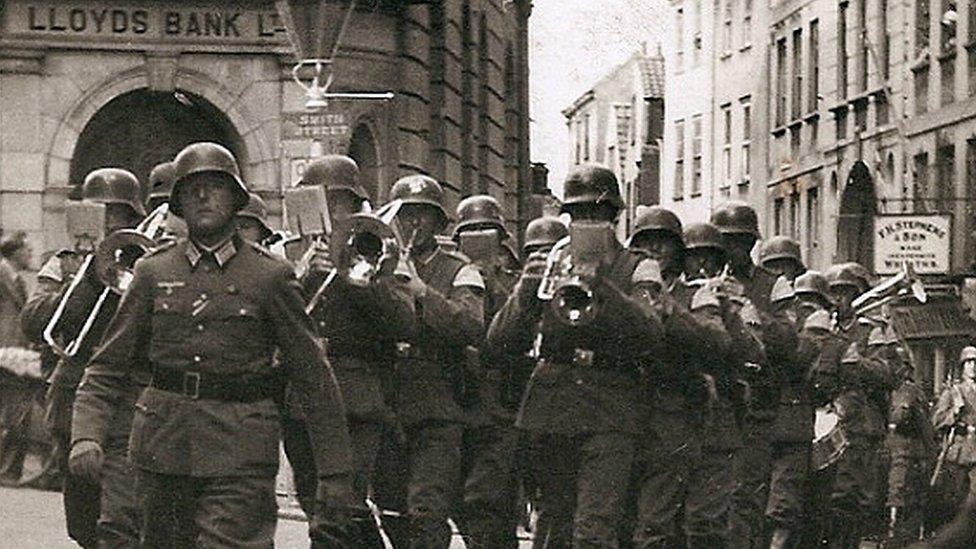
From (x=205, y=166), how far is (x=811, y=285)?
9.19 meters

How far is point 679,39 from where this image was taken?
7581 centimetres

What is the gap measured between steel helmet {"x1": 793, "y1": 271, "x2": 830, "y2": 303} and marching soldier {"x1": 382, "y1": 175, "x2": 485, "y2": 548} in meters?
4.30

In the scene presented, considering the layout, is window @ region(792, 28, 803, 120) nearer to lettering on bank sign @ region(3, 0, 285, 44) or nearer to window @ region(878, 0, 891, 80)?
window @ region(878, 0, 891, 80)

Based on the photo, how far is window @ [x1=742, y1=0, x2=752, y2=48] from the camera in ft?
213

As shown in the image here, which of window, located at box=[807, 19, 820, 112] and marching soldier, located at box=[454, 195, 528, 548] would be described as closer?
marching soldier, located at box=[454, 195, 528, 548]

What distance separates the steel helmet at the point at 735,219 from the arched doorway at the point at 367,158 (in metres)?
14.5

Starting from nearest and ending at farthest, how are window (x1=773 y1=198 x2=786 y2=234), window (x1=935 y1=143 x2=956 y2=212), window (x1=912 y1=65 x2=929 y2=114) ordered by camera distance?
window (x1=935 y1=143 x2=956 y2=212)
window (x1=912 y1=65 x2=929 y2=114)
window (x1=773 y1=198 x2=786 y2=234)

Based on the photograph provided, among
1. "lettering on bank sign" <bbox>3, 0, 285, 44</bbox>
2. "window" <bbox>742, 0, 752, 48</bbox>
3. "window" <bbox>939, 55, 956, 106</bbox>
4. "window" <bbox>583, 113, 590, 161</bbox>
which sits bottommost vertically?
"lettering on bank sign" <bbox>3, 0, 285, 44</bbox>

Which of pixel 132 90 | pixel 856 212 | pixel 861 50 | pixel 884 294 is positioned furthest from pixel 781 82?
pixel 884 294

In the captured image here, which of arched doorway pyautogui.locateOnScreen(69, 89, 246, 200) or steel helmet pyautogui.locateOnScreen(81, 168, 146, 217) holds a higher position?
arched doorway pyautogui.locateOnScreen(69, 89, 246, 200)

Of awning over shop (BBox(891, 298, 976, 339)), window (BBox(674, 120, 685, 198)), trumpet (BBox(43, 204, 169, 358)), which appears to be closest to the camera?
trumpet (BBox(43, 204, 169, 358))

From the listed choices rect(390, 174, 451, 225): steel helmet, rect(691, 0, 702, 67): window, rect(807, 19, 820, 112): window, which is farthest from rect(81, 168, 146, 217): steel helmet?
rect(691, 0, 702, 67): window

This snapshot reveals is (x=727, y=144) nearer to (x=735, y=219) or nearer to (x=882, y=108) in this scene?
(x=882, y=108)

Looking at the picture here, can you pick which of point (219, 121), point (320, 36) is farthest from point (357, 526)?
point (219, 121)
